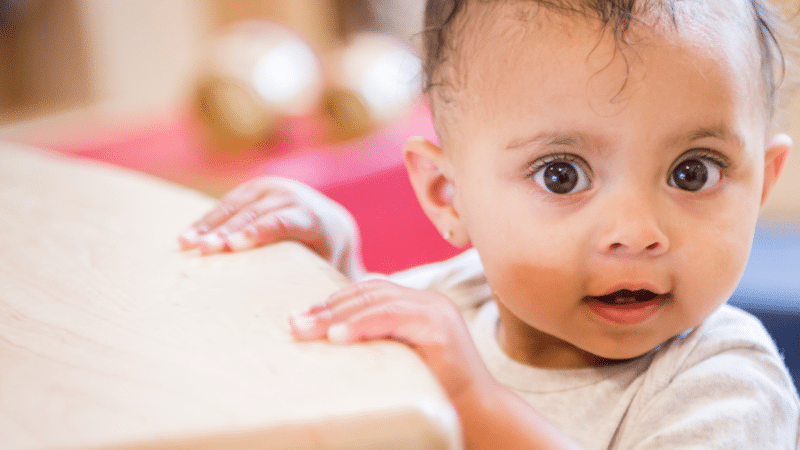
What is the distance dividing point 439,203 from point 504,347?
7.5 inches

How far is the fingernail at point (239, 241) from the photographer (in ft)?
2.31

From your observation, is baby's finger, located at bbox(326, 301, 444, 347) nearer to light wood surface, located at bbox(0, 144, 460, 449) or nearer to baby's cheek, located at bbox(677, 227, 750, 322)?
light wood surface, located at bbox(0, 144, 460, 449)

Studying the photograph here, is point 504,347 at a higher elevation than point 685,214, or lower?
lower

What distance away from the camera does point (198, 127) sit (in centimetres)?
212

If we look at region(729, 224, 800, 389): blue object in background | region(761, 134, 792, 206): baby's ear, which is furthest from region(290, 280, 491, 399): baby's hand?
region(729, 224, 800, 389): blue object in background

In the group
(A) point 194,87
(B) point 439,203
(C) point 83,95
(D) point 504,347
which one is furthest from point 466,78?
(C) point 83,95

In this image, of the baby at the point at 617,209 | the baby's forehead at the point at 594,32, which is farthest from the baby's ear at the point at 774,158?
the baby's forehead at the point at 594,32

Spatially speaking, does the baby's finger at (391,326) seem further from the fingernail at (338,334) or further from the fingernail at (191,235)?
the fingernail at (191,235)

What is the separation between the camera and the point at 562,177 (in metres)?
0.66

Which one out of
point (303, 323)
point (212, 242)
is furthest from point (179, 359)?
point (212, 242)

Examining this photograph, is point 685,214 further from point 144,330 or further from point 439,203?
point 144,330

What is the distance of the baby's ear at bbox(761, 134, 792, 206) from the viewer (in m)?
0.75

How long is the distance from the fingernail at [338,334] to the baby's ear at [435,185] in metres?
0.38

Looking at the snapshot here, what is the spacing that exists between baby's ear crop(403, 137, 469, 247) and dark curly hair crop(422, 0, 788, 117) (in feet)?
0.22
